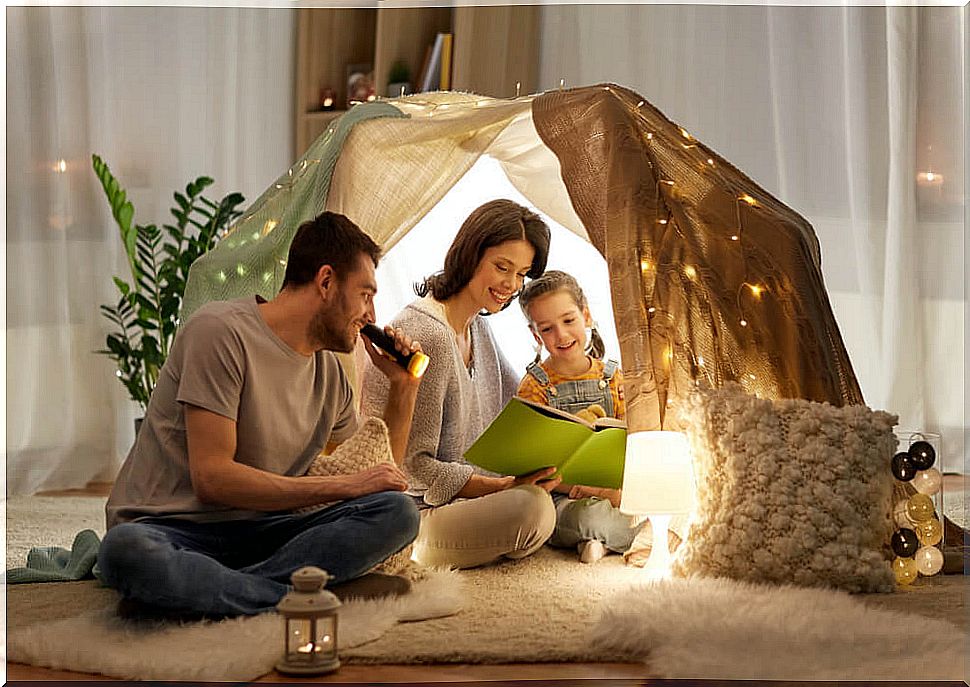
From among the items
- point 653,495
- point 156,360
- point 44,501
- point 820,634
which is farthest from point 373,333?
point 44,501

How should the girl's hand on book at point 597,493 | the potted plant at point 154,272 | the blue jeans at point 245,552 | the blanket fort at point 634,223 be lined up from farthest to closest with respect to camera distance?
1. the potted plant at point 154,272
2. the girl's hand on book at point 597,493
3. the blanket fort at point 634,223
4. the blue jeans at point 245,552

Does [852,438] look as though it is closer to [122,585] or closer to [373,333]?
[373,333]

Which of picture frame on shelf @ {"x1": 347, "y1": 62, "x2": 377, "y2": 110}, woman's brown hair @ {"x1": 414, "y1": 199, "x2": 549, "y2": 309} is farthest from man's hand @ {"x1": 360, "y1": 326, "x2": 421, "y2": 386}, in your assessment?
picture frame on shelf @ {"x1": 347, "y1": 62, "x2": 377, "y2": 110}

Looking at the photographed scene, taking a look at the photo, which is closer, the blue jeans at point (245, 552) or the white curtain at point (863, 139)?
the blue jeans at point (245, 552)

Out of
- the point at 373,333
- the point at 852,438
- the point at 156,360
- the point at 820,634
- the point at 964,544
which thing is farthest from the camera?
the point at 156,360

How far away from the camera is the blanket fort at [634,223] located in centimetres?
238

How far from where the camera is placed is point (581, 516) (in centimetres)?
261

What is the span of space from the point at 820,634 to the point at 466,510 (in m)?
0.81

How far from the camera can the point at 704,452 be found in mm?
2289

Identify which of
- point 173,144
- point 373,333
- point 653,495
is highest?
point 173,144

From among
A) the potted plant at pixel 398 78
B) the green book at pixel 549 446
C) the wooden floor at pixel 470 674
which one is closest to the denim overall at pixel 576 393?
the green book at pixel 549 446

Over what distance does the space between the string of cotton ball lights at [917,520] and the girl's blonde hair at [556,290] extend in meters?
0.78

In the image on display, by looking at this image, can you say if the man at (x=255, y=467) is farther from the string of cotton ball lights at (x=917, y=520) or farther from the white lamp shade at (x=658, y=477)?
the string of cotton ball lights at (x=917, y=520)

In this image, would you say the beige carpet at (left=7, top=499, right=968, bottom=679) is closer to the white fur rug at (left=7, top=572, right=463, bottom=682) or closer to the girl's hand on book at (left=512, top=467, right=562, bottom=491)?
the white fur rug at (left=7, top=572, right=463, bottom=682)
